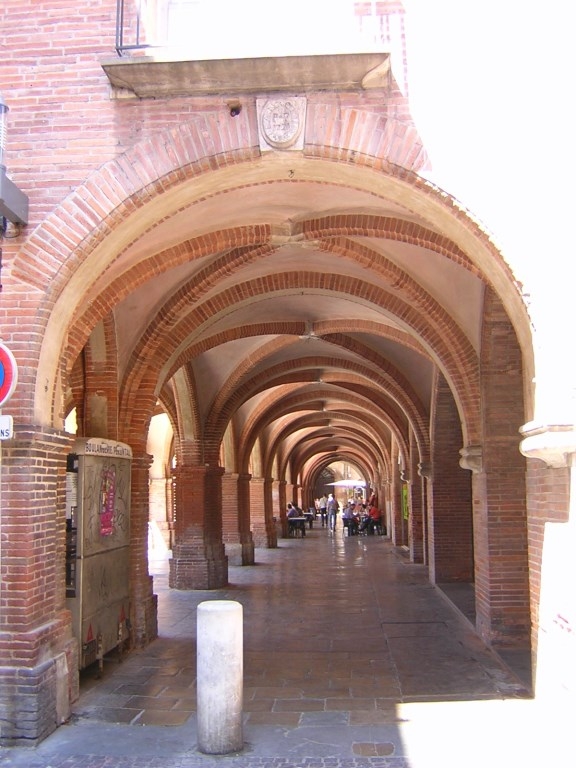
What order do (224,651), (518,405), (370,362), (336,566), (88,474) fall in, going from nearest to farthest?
(224,651)
(88,474)
(518,405)
(370,362)
(336,566)

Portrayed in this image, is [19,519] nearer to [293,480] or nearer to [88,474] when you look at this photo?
[88,474]

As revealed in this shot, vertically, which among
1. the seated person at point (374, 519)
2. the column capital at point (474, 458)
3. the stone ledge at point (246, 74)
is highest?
the stone ledge at point (246, 74)

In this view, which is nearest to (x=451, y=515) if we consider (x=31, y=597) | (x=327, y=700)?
(x=327, y=700)

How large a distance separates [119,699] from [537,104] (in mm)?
6108

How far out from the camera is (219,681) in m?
5.45

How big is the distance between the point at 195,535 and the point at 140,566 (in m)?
4.87

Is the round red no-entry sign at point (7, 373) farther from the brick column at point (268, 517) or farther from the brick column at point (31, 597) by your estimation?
the brick column at point (268, 517)

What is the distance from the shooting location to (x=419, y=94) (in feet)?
19.8

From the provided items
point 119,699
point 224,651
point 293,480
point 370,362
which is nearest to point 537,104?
point 224,651

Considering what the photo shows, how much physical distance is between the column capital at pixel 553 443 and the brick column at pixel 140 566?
17.5 feet

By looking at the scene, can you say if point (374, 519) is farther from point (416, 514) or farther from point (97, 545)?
point (97, 545)

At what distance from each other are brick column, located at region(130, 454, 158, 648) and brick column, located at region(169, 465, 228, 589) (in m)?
4.39

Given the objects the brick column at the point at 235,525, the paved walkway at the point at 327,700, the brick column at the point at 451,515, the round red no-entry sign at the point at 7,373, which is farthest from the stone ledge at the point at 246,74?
the brick column at the point at 235,525

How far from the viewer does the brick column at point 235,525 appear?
18.5 m
